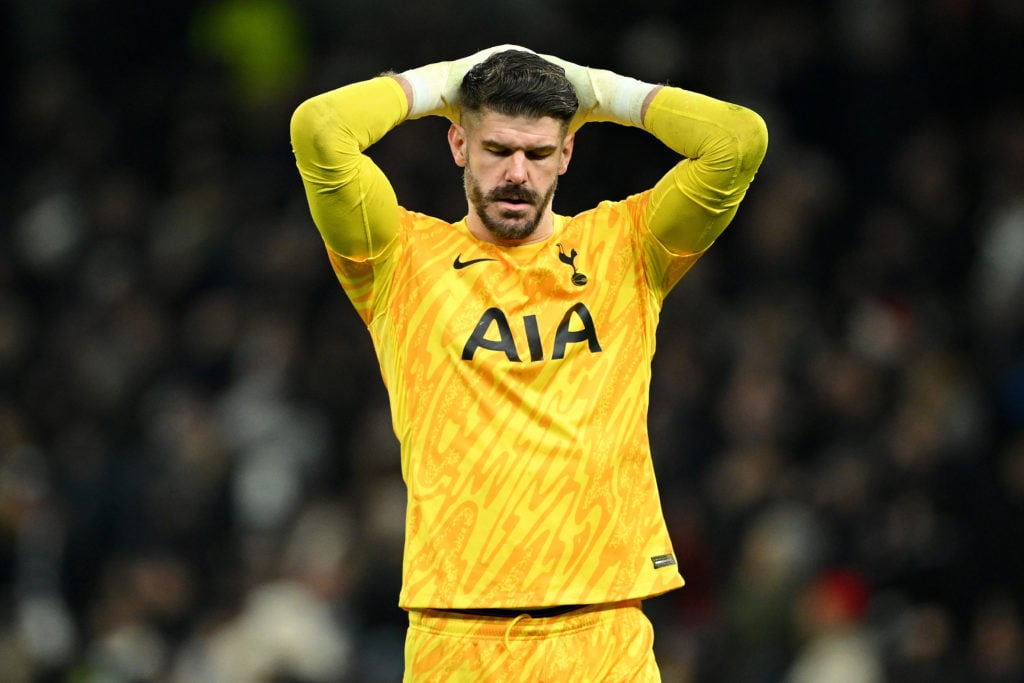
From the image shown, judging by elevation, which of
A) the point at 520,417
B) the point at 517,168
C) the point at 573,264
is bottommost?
the point at 520,417

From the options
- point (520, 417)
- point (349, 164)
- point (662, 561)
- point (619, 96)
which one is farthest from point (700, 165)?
point (662, 561)

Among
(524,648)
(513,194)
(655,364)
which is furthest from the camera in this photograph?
(655,364)

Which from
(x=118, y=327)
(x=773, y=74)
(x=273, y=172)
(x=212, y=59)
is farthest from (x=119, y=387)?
(x=773, y=74)

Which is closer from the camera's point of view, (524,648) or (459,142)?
(524,648)

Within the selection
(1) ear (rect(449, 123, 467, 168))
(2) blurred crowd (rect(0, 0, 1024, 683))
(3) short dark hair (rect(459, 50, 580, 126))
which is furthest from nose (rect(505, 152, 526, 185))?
(2) blurred crowd (rect(0, 0, 1024, 683))

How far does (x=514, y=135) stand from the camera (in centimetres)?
458

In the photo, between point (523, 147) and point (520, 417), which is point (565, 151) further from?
point (520, 417)

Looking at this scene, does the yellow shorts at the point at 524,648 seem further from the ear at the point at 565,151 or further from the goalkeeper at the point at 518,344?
the ear at the point at 565,151

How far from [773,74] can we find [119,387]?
4.75 meters

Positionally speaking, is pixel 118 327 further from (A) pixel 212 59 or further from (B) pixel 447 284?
(B) pixel 447 284

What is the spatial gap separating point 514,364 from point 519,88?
72cm

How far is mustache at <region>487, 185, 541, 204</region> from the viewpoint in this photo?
4613 millimetres

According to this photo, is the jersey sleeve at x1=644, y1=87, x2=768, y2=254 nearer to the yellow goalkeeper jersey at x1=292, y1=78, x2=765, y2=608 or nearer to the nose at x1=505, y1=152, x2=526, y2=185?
the yellow goalkeeper jersey at x1=292, y1=78, x2=765, y2=608

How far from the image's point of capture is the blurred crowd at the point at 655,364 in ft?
29.9
